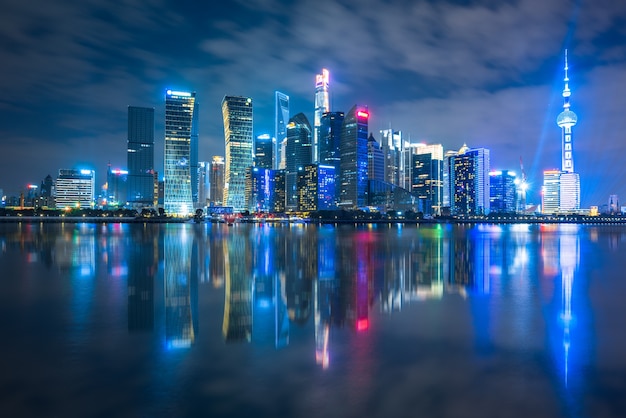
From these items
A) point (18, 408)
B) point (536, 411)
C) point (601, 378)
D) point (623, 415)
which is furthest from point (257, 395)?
point (601, 378)

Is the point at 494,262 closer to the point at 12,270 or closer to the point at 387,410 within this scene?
the point at 387,410

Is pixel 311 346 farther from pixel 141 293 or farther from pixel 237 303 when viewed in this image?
pixel 141 293

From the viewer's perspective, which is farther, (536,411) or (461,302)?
(461,302)

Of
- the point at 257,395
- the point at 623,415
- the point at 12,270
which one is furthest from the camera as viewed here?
the point at 12,270

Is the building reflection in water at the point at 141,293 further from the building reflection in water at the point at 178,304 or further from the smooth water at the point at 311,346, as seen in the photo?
the building reflection in water at the point at 178,304

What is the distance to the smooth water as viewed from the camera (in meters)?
8.61

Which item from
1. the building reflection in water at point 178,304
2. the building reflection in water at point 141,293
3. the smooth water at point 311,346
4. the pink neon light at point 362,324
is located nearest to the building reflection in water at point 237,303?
the smooth water at point 311,346

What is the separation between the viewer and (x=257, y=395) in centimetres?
891

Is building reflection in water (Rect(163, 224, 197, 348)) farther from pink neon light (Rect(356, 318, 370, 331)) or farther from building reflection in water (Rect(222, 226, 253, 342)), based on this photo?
pink neon light (Rect(356, 318, 370, 331))

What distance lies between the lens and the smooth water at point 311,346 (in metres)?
8.61

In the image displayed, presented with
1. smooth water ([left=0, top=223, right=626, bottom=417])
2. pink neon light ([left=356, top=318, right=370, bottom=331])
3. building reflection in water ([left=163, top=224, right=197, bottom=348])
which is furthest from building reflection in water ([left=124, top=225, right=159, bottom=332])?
pink neon light ([left=356, top=318, right=370, bottom=331])

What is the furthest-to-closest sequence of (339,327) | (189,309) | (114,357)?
1. (189,309)
2. (339,327)
3. (114,357)

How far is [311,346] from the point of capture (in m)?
12.2

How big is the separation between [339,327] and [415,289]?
8.05 m
